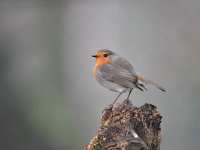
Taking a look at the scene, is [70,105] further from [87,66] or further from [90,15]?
[90,15]

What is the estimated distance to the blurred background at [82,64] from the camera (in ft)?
29.6

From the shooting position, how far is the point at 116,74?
258 inches

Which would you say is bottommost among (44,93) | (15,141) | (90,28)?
(15,141)

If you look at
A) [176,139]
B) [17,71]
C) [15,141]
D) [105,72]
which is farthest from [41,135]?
[105,72]

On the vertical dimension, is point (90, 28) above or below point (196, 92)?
above

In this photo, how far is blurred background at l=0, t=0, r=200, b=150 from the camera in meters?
9.02

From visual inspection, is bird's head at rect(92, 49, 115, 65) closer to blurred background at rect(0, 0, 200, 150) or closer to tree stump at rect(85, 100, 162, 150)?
blurred background at rect(0, 0, 200, 150)

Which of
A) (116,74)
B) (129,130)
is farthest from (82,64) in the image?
(129,130)

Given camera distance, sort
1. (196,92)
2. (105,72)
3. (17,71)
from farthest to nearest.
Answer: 1. (17,71)
2. (196,92)
3. (105,72)

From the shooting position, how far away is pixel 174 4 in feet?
33.1

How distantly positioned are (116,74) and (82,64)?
410 cm

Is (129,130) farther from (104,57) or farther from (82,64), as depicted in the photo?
(82,64)

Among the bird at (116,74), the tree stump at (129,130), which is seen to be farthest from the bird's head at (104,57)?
the tree stump at (129,130)

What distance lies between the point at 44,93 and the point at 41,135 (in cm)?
64
